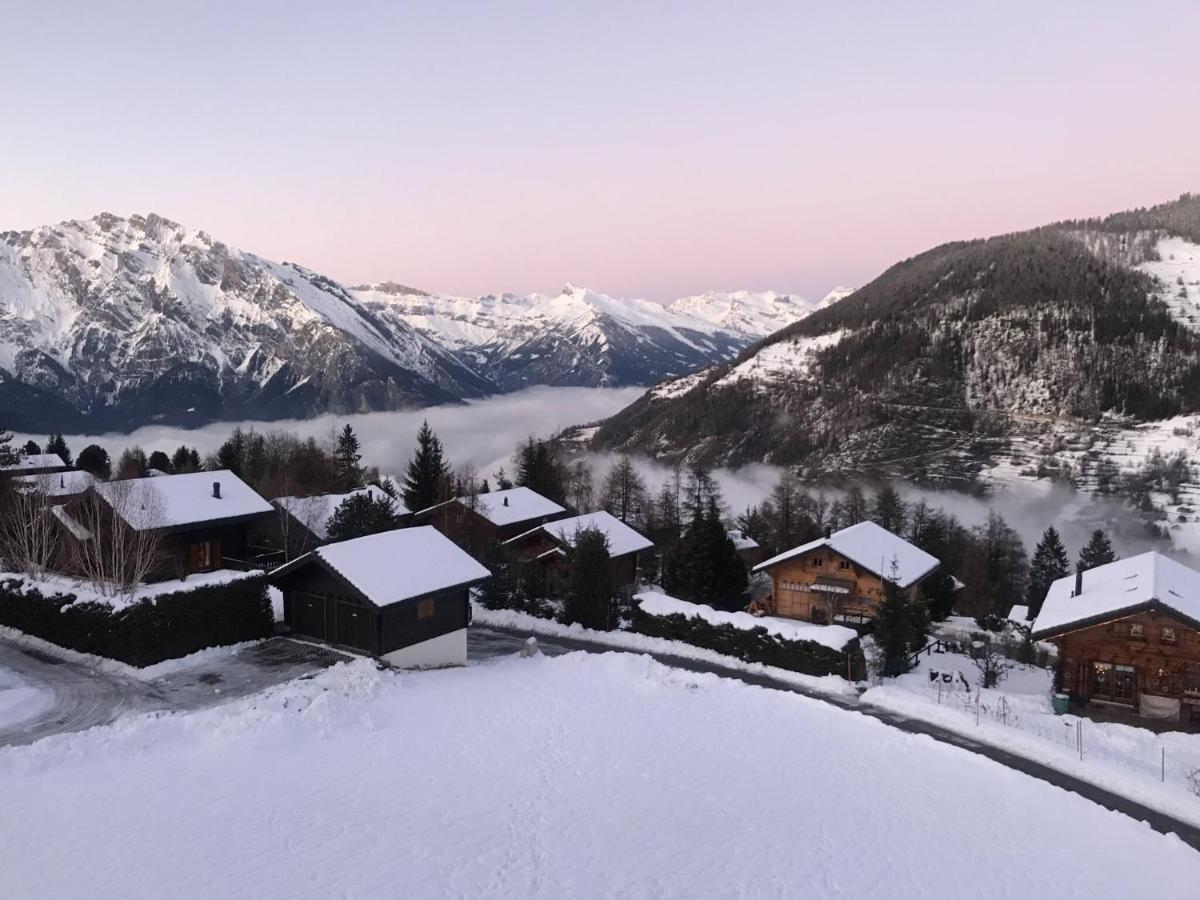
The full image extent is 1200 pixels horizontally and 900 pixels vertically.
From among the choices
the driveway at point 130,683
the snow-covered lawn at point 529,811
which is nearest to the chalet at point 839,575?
the snow-covered lawn at point 529,811

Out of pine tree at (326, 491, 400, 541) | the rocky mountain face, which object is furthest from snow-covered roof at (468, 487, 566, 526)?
the rocky mountain face

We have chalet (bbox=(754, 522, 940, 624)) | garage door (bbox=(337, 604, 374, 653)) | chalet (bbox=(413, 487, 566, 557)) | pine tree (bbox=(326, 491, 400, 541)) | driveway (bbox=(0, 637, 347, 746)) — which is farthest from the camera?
chalet (bbox=(413, 487, 566, 557))

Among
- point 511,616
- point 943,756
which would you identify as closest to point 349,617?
point 511,616

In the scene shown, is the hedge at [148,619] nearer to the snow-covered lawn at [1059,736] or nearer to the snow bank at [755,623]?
the snow bank at [755,623]

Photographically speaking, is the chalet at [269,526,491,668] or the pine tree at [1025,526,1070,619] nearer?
the chalet at [269,526,491,668]

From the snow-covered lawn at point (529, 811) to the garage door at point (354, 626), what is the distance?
15.1 feet

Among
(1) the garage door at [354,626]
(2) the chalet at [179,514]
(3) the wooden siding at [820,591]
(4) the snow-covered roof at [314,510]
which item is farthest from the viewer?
(4) the snow-covered roof at [314,510]

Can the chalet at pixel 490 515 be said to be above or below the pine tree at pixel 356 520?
below

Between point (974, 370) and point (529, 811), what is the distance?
500 ft

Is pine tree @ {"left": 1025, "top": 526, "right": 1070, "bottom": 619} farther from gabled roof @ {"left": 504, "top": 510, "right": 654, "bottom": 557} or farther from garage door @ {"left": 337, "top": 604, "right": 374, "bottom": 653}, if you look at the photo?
garage door @ {"left": 337, "top": 604, "right": 374, "bottom": 653}

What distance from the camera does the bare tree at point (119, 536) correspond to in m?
30.1

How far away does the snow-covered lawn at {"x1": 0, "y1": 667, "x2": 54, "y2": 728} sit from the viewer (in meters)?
22.3

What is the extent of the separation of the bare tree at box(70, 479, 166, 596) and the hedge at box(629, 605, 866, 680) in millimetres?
20839

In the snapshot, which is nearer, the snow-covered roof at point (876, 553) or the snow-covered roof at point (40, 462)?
the snow-covered roof at point (876, 553)
